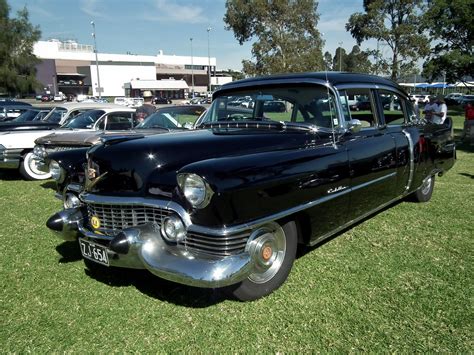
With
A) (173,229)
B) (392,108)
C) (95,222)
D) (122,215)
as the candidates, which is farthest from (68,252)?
(392,108)

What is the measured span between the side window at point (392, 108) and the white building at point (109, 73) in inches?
2543

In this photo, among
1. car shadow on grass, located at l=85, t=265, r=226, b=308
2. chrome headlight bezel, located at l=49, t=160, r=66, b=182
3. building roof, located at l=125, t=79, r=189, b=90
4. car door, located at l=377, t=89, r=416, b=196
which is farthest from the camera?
building roof, located at l=125, t=79, r=189, b=90

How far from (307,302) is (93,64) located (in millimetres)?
87495

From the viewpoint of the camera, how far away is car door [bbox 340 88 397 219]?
12.9ft

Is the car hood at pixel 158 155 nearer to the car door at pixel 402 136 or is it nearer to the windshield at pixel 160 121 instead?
the car door at pixel 402 136

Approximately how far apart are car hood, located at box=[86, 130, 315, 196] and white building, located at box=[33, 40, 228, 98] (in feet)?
215

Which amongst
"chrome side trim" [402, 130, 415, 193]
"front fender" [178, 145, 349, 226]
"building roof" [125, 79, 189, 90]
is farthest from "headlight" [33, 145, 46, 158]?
"building roof" [125, 79, 189, 90]

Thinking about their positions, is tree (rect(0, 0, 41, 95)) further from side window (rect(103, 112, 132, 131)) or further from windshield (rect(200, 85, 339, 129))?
windshield (rect(200, 85, 339, 129))

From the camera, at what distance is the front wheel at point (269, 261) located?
9.90 feet

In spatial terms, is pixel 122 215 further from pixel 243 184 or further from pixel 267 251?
pixel 267 251

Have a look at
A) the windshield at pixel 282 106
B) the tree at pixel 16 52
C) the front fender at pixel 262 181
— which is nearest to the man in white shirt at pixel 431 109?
the windshield at pixel 282 106

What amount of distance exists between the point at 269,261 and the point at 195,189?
2.86 ft

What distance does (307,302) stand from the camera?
3180 millimetres

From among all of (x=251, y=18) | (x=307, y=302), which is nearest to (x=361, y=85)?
(x=307, y=302)
